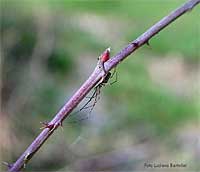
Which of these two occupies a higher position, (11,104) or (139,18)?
(139,18)

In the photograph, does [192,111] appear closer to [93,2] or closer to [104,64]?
[93,2]

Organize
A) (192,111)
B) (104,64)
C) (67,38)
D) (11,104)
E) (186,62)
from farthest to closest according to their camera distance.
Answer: (186,62), (67,38), (192,111), (11,104), (104,64)

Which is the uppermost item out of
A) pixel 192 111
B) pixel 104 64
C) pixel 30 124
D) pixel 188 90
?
pixel 188 90

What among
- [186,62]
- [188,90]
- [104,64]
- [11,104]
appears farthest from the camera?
[186,62]

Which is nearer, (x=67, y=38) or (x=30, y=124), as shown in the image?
(x=30, y=124)

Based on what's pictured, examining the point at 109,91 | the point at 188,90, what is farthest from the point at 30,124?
the point at 188,90

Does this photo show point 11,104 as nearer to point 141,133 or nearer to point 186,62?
point 141,133
